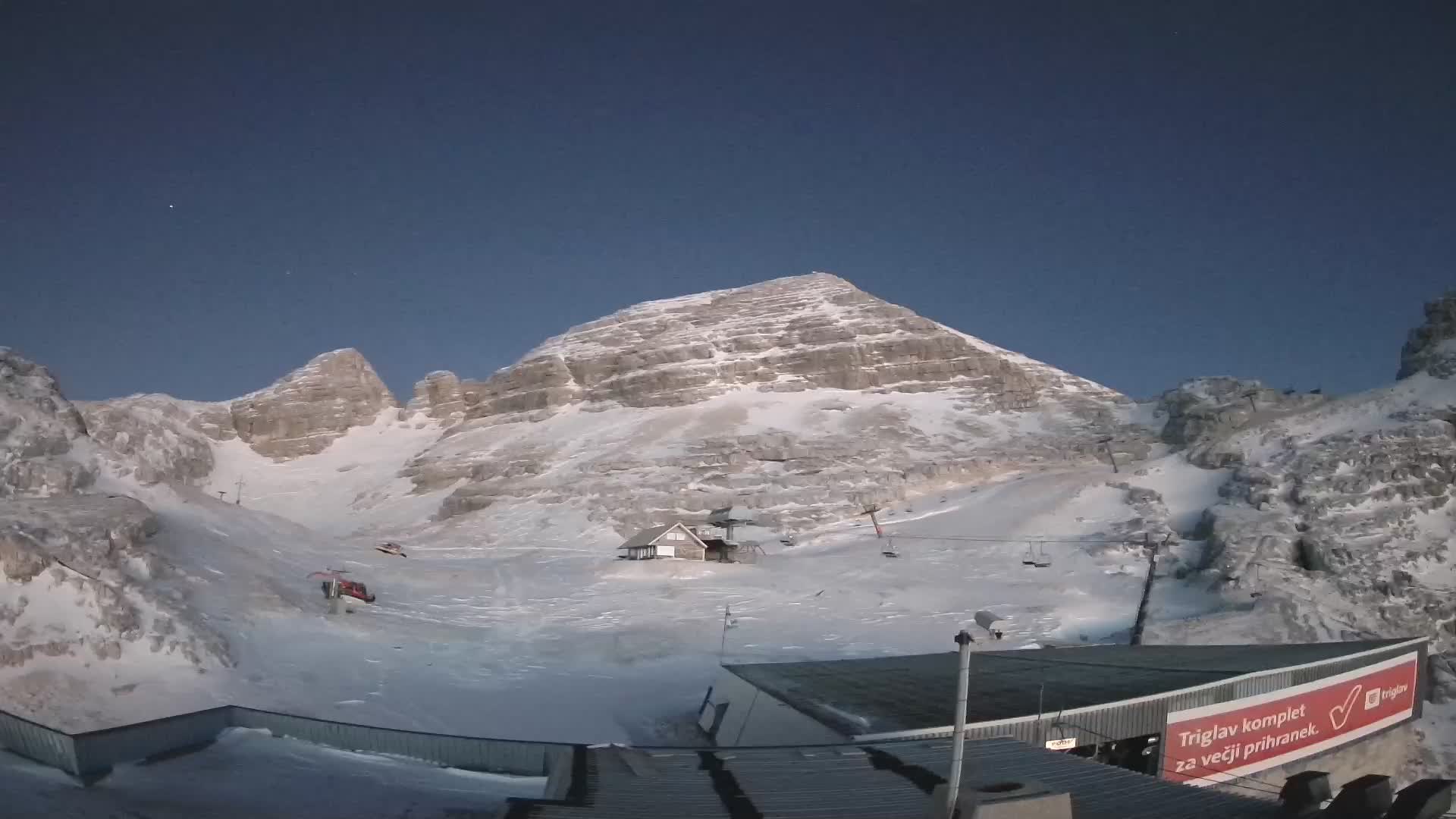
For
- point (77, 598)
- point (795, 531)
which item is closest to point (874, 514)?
point (795, 531)

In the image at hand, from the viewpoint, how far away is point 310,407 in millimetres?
140875

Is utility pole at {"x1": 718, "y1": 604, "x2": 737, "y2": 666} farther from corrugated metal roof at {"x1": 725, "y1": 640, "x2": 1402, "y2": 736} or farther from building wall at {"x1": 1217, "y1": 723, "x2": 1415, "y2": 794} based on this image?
building wall at {"x1": 1217, "y1": 723, "x2": 1415, "y2": 794}

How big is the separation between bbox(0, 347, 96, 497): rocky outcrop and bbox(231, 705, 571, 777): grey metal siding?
24.0 meters

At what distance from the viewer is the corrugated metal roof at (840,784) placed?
27.5 ft

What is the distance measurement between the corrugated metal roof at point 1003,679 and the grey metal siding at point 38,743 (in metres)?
10.4

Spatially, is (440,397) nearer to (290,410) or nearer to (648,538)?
(290,410)

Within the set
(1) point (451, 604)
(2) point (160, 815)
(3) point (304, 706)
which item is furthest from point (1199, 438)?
(2) point (160, 815)

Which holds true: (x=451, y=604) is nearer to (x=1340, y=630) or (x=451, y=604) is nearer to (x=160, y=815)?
(x=160, y=815)

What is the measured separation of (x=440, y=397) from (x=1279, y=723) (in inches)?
5510

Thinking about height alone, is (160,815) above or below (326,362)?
below

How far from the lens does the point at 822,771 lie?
10.6 metres

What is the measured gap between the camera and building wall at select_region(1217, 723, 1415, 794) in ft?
56.8

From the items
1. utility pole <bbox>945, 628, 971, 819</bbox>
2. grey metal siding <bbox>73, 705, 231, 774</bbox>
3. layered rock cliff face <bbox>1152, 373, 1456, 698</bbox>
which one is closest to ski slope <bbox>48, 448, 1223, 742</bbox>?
layered rock cliff face <bbox>1152, 373, 1456, 698</bbox>

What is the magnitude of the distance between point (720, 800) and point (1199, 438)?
70995mm
